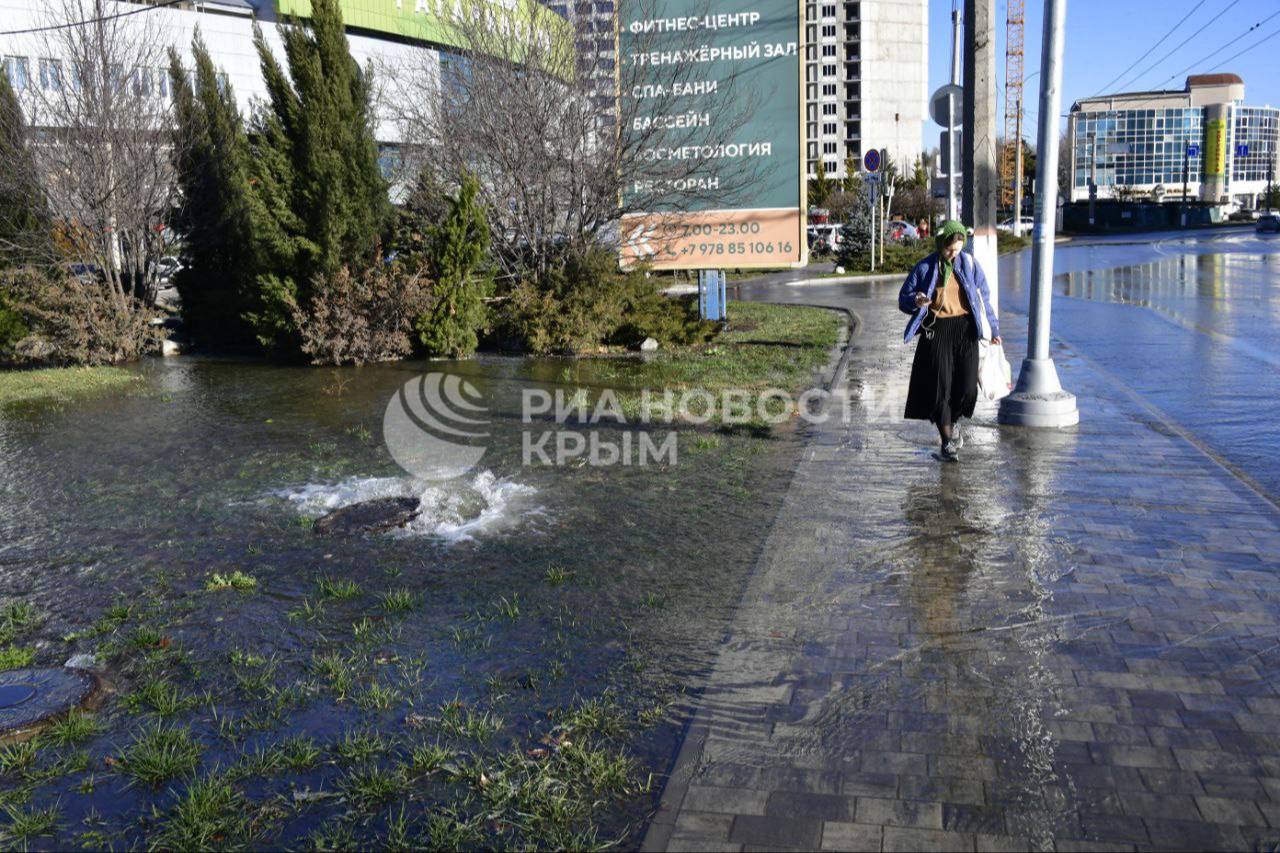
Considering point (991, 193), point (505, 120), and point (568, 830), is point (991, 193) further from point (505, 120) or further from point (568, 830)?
point (568, 830)

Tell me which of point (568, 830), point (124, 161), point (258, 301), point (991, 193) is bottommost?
point (568, 830)

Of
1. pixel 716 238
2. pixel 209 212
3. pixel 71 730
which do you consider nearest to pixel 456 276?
pixel 716 238

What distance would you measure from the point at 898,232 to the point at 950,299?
4133 centimetres

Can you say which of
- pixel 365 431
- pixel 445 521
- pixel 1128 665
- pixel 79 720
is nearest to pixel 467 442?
pixel 365 431

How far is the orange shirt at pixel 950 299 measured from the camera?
7.59 metres

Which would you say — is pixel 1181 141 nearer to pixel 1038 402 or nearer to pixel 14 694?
pixel 1038 402

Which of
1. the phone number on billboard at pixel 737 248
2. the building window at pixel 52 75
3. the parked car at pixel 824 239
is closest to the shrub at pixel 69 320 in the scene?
the building window at pixel 52 75

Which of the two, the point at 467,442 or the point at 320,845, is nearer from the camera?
the point at 320,845

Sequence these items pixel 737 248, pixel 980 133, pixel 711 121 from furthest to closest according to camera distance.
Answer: pixel 737 248 < pixel 711 121 < pixel 980 133

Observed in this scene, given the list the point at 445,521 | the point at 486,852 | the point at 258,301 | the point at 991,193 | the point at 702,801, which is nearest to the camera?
the point at 486,852

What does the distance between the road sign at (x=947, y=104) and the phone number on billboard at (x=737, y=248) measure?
15.8 ft

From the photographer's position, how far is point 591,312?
14.6 meters

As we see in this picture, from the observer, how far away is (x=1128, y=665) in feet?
13.9

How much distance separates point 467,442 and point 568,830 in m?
6.14
